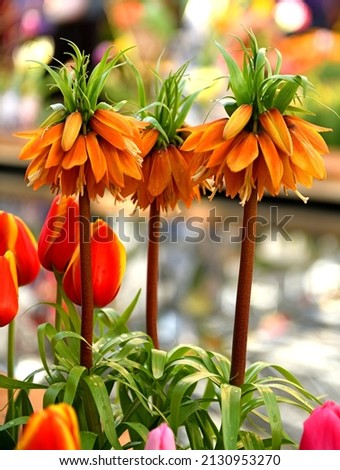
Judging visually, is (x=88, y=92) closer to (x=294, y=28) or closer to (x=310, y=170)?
(x=310, y=170)

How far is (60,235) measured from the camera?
0.62 metres

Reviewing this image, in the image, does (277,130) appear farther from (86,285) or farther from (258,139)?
(86,285)

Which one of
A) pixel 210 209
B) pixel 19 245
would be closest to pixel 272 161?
pixel 19 245

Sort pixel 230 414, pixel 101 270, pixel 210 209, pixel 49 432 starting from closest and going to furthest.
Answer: pixel 49 432, pixel 230 414, pixel 101 270, pixel 210 209

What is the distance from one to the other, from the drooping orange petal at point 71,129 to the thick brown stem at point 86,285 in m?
0.05

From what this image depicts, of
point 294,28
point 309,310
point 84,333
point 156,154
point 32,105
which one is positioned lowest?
point 309,310

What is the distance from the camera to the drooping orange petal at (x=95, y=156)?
0.49 m

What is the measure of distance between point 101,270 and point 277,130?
17 centimetres

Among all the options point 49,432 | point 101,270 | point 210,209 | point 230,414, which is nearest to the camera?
point 49,432

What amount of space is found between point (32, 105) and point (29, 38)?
831 millimetres

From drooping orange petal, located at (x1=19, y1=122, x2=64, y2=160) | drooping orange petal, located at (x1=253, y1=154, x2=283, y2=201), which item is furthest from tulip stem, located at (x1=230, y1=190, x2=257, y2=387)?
drooping orange petal, located at (x1=19, y1=122, x2=64, y2=160)

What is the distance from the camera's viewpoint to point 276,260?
1.93 m
